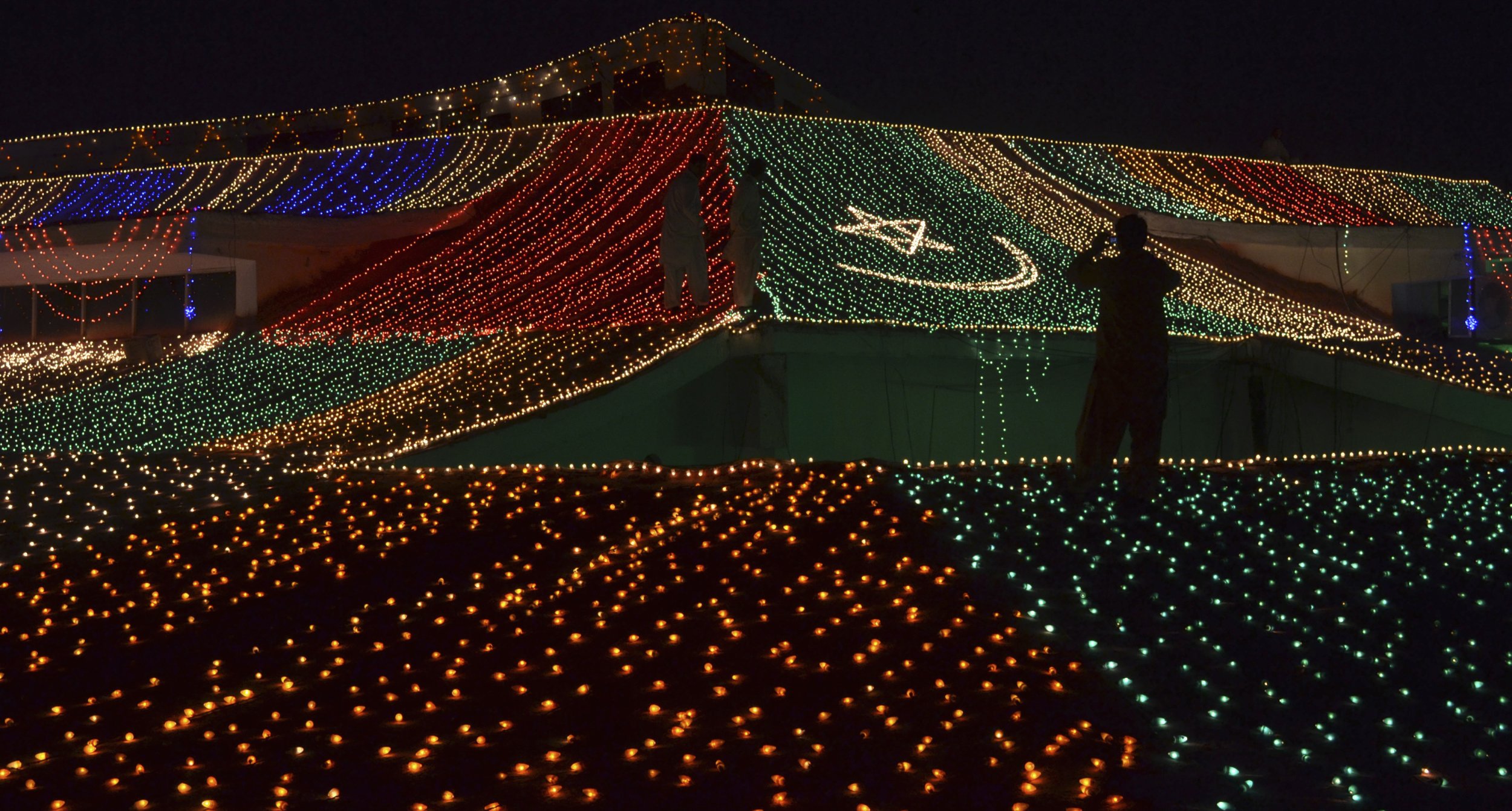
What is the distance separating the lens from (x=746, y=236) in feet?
40.4

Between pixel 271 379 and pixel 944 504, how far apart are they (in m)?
7.68

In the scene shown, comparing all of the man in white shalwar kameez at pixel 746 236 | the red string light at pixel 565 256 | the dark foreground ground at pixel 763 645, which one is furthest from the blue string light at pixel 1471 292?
the dark foreground ground at pixel 763 645

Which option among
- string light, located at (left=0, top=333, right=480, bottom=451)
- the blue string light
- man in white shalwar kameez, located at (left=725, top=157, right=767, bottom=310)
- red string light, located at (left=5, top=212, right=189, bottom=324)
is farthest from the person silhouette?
the blue string light

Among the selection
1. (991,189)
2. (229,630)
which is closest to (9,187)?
(991,189)

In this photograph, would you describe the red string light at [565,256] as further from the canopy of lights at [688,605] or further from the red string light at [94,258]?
the red string light at [94,258]

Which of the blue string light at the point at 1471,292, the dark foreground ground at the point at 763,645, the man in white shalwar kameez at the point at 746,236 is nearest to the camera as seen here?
the dark foreground ground at the point at 763,645

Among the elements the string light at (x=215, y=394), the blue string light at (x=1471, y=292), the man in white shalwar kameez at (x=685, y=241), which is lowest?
the string light at (x=215, y=394)

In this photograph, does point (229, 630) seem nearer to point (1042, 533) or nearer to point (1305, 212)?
point (1042, 533)

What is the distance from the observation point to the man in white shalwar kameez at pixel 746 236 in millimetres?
12258

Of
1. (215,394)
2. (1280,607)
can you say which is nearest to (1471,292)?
(1280,607)

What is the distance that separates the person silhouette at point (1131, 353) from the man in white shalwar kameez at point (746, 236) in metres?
4.92

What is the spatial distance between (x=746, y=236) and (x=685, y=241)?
559mm

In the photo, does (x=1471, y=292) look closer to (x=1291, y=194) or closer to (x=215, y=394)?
(x=1291, y=194)

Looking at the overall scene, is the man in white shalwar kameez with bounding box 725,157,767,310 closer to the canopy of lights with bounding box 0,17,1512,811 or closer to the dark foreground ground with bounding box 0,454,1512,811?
the canopy of lights with bounding box 0,17,1512,811
